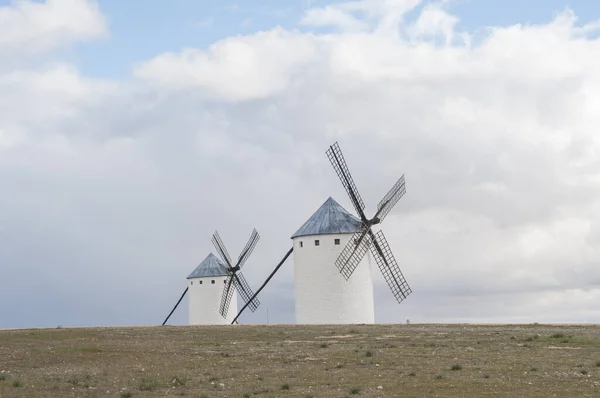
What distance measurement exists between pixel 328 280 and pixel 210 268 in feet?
78.1

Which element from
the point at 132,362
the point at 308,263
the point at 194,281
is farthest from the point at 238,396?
the point at 194,281

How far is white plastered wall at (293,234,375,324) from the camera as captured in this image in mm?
53250

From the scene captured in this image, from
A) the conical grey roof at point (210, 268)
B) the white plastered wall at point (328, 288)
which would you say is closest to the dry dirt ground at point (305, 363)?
the white plastered wall at point (328, 288)

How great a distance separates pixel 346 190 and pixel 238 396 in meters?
36.3

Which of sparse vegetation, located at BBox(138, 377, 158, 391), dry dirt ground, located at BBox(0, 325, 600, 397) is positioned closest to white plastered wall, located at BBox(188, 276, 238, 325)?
dry dirt ground, located at BBox(0, 325, 600, 397)

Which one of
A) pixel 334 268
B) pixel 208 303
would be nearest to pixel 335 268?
pixel 334 268

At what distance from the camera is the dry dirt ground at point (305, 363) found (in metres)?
23.4

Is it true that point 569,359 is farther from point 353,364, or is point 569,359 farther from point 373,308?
point 373,308

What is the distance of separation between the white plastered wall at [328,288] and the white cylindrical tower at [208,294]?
19976 millimetres

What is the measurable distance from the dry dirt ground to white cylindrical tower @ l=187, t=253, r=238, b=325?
3196 centimetres

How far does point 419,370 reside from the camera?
26.4 meters

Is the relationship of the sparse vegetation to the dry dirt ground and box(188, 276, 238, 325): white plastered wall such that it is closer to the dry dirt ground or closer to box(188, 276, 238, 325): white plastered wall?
the dry dirt ground

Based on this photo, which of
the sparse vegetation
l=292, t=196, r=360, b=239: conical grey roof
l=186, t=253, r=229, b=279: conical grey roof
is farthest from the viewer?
l=186, t=253, r=229, b=279: conical grey roof

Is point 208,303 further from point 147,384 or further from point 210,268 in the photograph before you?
point 147,384
